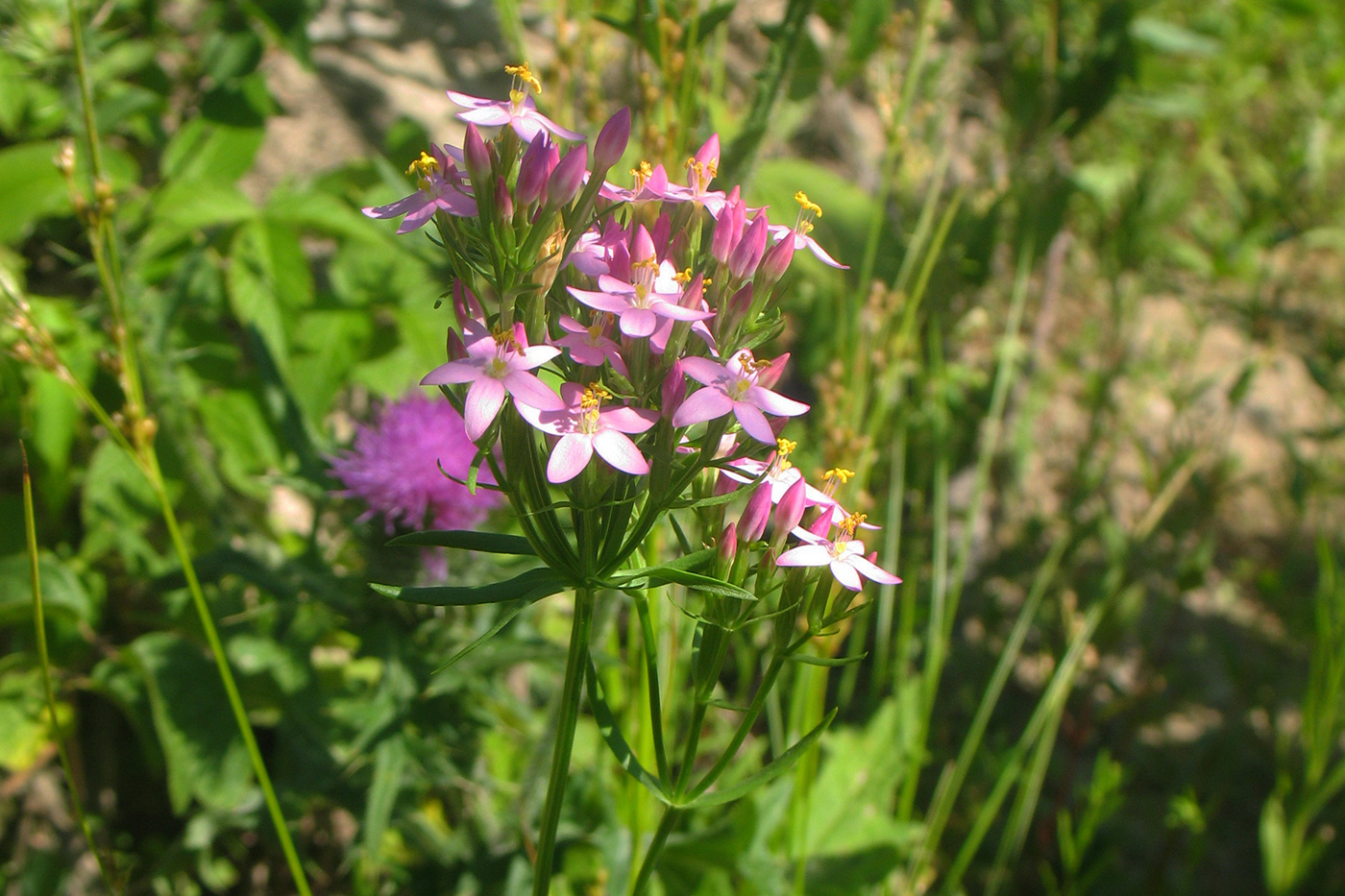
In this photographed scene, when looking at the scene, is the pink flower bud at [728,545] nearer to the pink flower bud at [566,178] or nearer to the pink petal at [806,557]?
the pink petal at [806,557]

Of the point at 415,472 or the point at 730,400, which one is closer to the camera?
the point at 730,400

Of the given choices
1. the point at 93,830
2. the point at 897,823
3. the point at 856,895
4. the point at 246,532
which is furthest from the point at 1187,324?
the point at 93,830

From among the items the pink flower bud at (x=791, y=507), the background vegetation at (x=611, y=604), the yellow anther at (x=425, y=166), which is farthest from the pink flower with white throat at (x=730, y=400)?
the background vegetation at (x=611, y=604)

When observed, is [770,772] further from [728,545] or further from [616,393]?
[616,393]

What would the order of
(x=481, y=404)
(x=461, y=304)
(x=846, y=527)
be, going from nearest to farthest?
(x=481, y=404) < (x=461, y=304) < (x=846, y=527)

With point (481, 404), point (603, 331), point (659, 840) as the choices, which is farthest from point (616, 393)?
point (659, 840)

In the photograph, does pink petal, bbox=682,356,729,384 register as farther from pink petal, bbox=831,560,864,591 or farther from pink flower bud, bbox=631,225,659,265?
pink petal, bbox=831,560,864,591

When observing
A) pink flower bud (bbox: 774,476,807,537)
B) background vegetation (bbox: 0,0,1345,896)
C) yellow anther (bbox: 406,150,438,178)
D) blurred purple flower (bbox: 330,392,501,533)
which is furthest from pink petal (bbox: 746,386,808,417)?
blurred purple flower (bbox: 330,392,501,533)
